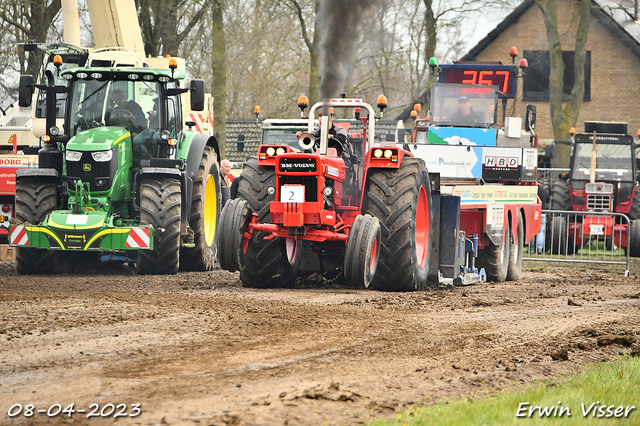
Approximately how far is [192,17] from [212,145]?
12.9 meters

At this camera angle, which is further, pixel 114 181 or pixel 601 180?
pixel 601 180

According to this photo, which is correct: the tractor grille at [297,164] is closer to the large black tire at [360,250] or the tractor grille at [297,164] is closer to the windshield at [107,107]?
the large black tire at [360,250]

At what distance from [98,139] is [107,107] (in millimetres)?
785

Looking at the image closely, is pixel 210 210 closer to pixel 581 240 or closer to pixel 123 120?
pixel 123 120

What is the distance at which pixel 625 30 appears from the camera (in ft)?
120

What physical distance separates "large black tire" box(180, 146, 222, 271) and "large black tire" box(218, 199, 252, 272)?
3.35 m

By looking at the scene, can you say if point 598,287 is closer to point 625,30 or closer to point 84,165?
point 84,165

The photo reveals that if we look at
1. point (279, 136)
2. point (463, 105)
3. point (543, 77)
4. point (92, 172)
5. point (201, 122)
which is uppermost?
point (543, 77)

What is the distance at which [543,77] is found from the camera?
37.7 m

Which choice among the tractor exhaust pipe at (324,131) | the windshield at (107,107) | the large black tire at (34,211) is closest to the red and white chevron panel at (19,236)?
the large black tire at (34,211)

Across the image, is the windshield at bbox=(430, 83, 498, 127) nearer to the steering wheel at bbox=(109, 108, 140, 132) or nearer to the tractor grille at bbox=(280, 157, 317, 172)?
the steering wheel at bbox=(109, 108, 140, 132)

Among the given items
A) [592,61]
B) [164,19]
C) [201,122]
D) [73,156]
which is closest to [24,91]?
[73,156]

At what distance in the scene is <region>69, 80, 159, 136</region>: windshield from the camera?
38.6 feet

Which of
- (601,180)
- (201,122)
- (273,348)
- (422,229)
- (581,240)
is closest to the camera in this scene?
(273,348)
